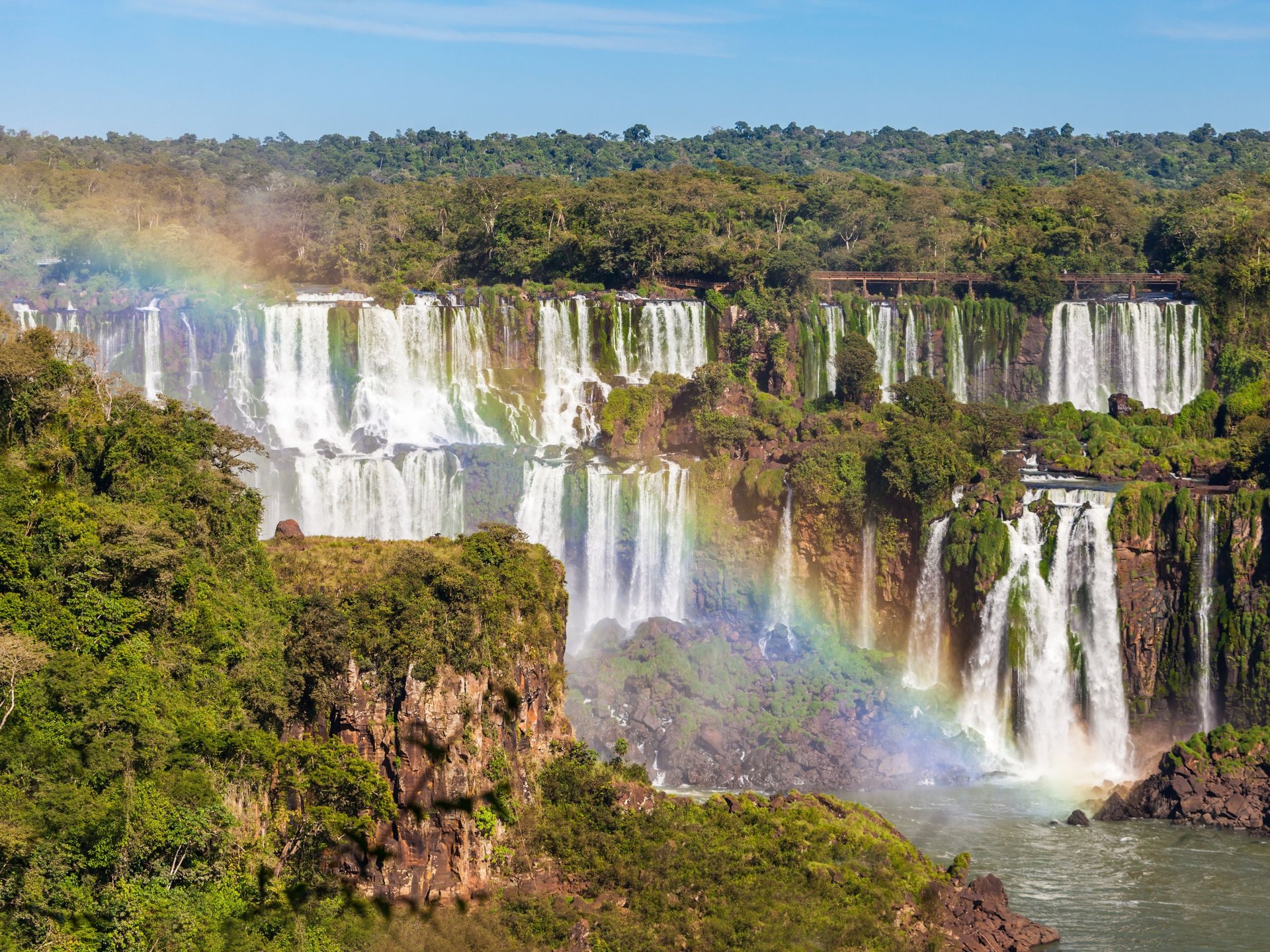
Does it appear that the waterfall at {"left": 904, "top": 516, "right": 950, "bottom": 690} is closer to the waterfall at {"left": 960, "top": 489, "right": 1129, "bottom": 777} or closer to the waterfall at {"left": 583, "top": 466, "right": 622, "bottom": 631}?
the waterfall at {"left": 960, "top": 489, "right": 1129, "bottom": 777}

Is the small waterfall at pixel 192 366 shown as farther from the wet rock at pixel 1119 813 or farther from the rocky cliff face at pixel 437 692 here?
the wet rock at pixel 1119 813

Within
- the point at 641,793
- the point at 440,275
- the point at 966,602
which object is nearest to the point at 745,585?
the point at 966,602

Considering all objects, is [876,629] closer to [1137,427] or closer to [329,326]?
[1137,427]

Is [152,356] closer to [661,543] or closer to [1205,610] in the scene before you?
[661,543]

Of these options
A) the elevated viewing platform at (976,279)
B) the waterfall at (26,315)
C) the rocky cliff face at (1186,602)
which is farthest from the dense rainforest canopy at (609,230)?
the rocky cliff face at (1186,602)

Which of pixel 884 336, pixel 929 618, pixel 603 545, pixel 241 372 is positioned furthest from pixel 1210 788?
pixel 241 372

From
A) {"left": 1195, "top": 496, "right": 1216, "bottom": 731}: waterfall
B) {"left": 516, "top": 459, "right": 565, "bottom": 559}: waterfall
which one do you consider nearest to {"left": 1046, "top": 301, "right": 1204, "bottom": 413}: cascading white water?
{"left": 1195, "top": 496, "right": 1216, "bottom": 731}: waterfall

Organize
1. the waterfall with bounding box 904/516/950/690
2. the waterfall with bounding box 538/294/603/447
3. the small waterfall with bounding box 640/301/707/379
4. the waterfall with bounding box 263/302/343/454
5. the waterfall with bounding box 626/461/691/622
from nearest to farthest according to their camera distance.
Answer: the waterfall with bounding box 904/516/950/690
the waterfall with bounding box 626/461/691/622
the waterfall with bounding box 263/302/343/454
the waterfall with bounding box 538/294/603/447
the small waterfall with bounding box 640/301/707/379
